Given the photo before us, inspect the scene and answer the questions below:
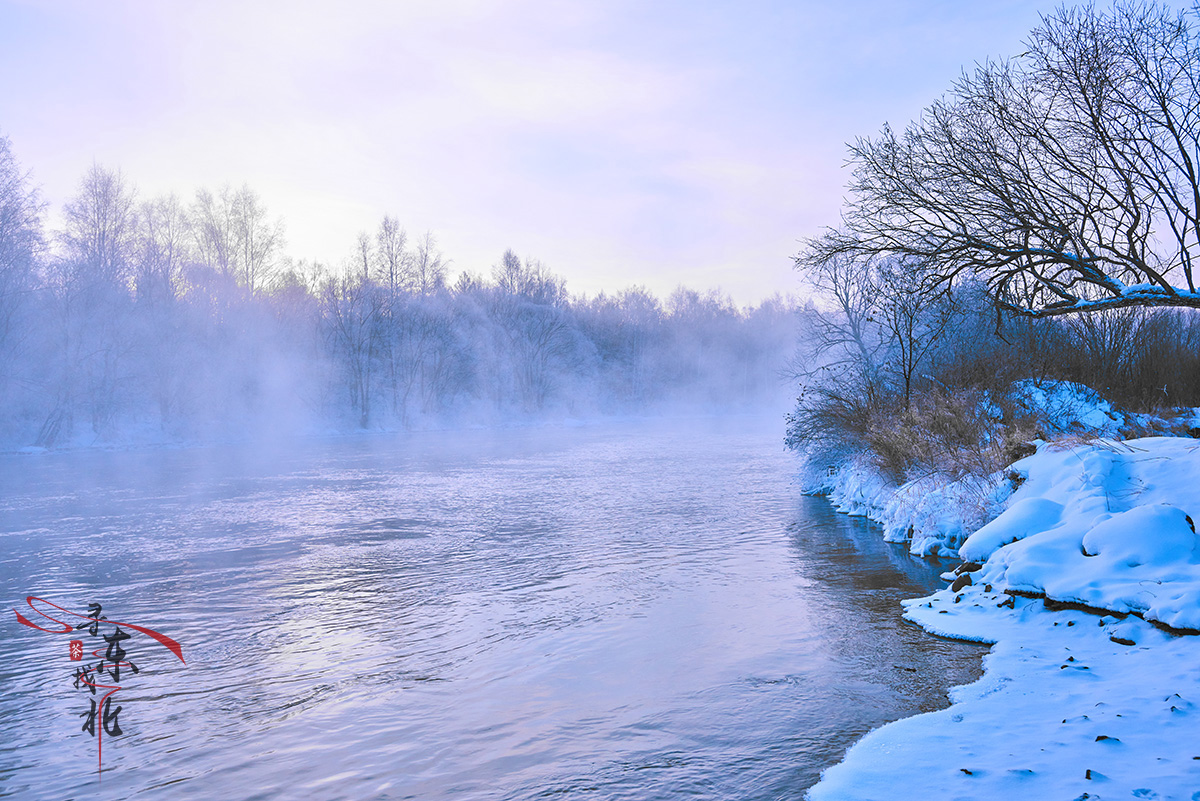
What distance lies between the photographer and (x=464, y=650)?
8289mm

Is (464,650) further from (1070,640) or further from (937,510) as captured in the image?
(937,510)

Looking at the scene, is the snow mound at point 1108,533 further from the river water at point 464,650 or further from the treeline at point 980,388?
the treeline at point 980,388

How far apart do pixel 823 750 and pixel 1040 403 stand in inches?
669

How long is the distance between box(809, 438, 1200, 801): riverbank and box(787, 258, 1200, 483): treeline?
323 cm

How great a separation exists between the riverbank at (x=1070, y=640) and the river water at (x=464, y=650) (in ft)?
1.78

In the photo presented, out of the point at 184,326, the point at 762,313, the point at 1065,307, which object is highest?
the point at 762,313

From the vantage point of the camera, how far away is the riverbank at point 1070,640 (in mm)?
4738

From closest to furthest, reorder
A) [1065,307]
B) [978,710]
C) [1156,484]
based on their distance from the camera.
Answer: [978,710]
[1156,484]
[1065,307]

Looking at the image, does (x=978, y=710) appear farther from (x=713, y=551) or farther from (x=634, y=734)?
(x=713, y=551)

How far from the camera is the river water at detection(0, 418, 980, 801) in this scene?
564cm

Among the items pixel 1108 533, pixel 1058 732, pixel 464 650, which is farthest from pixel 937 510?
pixel 464 650

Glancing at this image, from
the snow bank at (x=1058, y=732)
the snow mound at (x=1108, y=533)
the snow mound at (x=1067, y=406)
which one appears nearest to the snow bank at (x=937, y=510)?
the snow mound at (x=1108, y=533)

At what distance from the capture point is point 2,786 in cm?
548

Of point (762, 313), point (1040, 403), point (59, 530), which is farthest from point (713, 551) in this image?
point (762, 313)
